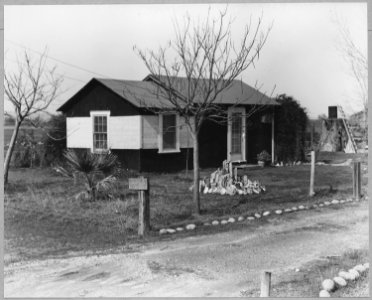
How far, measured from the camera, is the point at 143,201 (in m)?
7.45

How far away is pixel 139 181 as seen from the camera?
741 centimetres

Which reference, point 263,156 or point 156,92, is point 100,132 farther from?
point 263,156

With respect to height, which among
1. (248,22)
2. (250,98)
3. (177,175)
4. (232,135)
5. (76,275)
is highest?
(248,22)

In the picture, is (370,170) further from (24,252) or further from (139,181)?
(24,252)

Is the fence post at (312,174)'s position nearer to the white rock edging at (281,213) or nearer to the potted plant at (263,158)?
the white rock edging at (281,213)

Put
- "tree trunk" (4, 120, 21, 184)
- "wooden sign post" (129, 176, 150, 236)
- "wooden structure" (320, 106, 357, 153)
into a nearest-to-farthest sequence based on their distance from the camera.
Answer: "tree trunk" (4, 120, 21, 184)
"wooden sign post" (129, 176, 150, 236)
"wooden structure" (320, 106, 357, 153)

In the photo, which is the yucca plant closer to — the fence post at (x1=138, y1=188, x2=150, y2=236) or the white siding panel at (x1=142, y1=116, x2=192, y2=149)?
the white siding panel at (x1=142, y1=116, x2=192, y2=149)

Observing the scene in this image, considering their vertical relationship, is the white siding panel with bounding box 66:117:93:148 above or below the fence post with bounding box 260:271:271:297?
above

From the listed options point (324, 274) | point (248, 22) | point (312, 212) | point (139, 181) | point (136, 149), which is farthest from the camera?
point (136, 149)

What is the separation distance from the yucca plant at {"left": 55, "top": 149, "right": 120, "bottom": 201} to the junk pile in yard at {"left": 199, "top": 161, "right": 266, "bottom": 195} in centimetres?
190

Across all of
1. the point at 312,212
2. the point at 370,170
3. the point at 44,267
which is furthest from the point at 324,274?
the point at 44,267

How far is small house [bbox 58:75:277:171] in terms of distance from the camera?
866 cm

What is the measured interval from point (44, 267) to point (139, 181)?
192 centimetres

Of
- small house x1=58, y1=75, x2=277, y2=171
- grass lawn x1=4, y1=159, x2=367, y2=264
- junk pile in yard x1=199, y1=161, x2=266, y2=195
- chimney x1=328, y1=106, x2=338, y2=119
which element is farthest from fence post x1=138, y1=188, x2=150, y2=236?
chimney x1=328, y1=106, x2=338, y2=119
